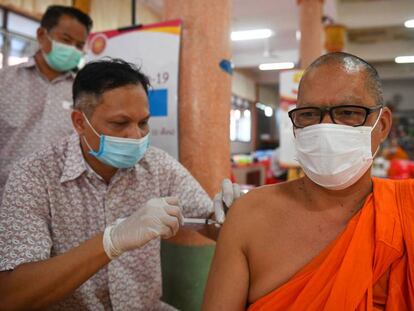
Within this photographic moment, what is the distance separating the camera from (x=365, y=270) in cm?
113

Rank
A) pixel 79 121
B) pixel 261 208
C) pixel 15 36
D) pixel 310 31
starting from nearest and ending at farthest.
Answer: pixel 261 208 → pixel 79 121 → pixel 15 36 → pixel 310 31

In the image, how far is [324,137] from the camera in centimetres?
124

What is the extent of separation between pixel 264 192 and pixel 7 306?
0.92 m

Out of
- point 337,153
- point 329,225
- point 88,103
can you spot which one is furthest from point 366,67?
point 88,103

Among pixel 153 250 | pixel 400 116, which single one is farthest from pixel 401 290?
pixel 400 116

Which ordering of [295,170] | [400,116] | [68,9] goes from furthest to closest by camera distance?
[400,116], [295,170], [68,9]

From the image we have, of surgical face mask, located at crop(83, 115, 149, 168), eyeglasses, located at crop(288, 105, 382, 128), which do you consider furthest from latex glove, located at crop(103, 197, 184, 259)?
eyeglasses, located at crop(288, 105, 382, 128)

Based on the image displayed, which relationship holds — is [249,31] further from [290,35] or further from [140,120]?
[140,120]

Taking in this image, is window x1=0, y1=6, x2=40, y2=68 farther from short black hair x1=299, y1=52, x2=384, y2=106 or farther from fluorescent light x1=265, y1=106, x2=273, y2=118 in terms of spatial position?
fluorescent light x1=265, y1=106, x2=273, y2=118

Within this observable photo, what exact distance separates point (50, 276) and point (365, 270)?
36.8 inches

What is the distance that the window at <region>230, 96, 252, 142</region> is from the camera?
12021 mm

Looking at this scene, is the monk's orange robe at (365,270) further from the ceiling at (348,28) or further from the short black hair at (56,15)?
the ceiling at (348,28)

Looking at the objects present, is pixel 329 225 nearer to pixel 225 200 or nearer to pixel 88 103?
pixel 225 200

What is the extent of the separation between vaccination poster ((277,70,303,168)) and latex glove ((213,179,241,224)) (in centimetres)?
332
